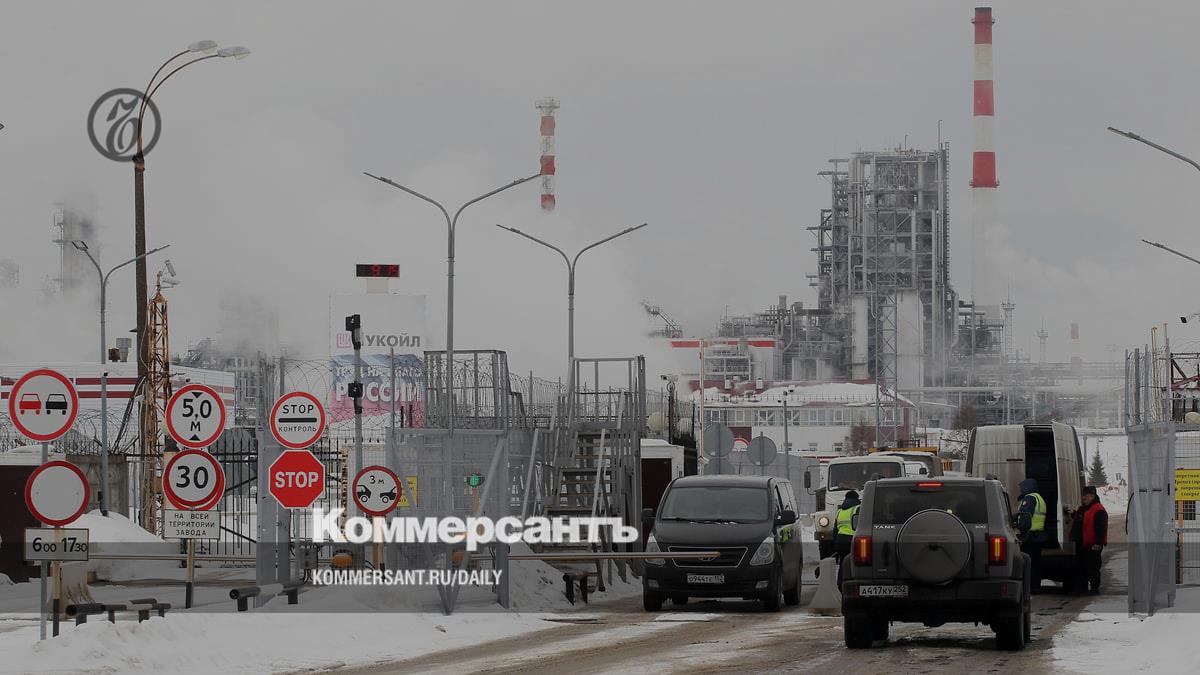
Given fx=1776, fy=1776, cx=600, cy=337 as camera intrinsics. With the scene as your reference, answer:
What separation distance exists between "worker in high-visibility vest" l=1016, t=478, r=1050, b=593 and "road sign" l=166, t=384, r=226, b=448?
11.3 meters

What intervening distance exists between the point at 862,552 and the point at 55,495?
7606 millimetres

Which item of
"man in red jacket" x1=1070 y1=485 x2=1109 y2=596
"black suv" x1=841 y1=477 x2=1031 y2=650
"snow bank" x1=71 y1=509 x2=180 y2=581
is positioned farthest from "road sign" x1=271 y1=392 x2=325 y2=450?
"man in red jacket" x1=1070 y1=485 x2=1109 y2=596

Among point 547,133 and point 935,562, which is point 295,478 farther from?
point 547,133

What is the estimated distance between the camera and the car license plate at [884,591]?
16594 millimetres

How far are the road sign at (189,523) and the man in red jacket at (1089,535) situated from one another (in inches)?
506

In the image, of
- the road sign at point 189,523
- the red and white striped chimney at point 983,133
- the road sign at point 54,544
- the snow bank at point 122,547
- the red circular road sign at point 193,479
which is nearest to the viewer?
the road sign at point 54,544

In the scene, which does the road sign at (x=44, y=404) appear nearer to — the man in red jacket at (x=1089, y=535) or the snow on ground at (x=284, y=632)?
the snow on ground at (x=284, y=632)

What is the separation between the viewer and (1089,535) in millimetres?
25984

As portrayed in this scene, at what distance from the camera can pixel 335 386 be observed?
142m

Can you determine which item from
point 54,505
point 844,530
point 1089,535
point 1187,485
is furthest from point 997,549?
point 1089,535

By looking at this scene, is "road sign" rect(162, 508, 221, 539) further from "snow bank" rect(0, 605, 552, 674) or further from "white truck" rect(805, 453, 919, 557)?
"white truck" rect(805, 453, 919, 557)

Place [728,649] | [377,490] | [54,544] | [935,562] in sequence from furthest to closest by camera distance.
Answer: [377,490], [728,649], [54,544], [935,562]

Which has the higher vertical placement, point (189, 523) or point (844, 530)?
point (189, 523)

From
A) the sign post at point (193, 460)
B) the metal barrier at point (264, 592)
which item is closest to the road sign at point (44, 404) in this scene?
the sign post at point (193, 460)
